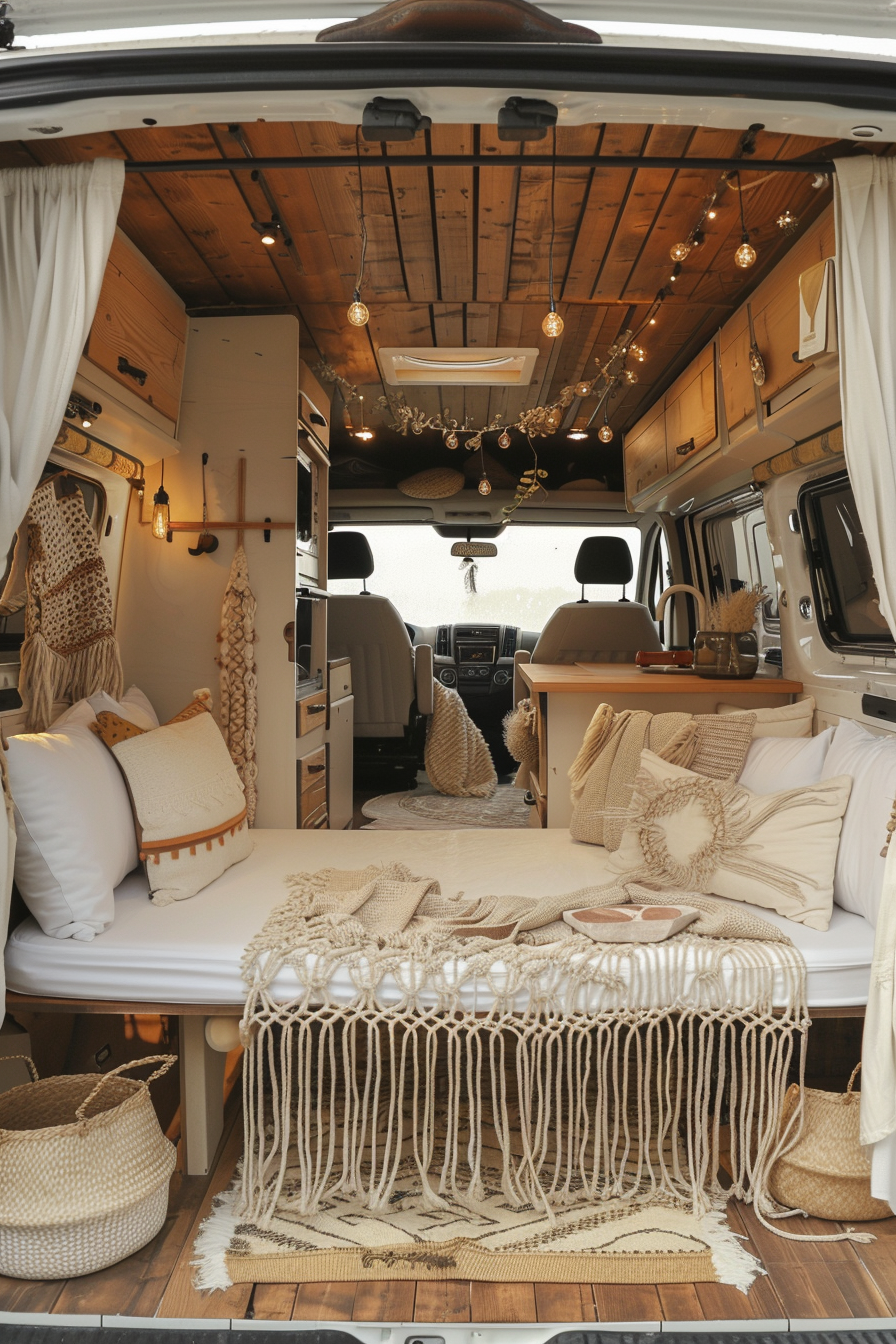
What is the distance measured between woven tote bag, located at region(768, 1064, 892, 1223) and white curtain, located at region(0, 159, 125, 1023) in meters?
1.66

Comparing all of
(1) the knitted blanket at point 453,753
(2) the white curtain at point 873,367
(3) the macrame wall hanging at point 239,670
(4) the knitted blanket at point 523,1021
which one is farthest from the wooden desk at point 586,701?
(1) the knitted blanket at point 453,753

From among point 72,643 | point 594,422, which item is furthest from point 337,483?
point 72,643

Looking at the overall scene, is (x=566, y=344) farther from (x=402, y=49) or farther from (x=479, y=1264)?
(x=479, y=1264)

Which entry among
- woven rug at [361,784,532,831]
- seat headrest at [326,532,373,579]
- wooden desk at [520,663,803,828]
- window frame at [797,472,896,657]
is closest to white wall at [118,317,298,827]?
wooden desk at [520,663,803,828]

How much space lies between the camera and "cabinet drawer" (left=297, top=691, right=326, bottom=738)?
383cm

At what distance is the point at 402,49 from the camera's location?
4.92 feet

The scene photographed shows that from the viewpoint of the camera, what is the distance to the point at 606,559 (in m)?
6.52

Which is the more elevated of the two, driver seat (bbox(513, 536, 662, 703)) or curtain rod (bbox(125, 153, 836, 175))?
curtain rod (bbox(125, 153, 836, 175))

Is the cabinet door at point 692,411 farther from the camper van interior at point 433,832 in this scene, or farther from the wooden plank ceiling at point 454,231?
the wooden plank ceiling at point 454,231

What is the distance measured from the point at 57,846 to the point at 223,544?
1.90 metres

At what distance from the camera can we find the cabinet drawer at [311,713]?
3.83 m

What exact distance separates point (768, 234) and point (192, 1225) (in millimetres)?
3183

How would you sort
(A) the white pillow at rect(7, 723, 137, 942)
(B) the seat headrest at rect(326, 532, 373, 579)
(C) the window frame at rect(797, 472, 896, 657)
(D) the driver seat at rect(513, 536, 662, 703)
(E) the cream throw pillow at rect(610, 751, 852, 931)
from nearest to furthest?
(A) the white pillow at rect(7, 723, 137, 942), (E) the cream throw pillow at rect(610, 751, 852, 931), (C) the window frame at rect(797, 472, 896, 657), (D) the driver seat at rect(513, 536, 662, 703), (B) the seat headrest at rect(326, 532, 373, 579)

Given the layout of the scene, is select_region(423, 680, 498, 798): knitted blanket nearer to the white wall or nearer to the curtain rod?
the white wall
